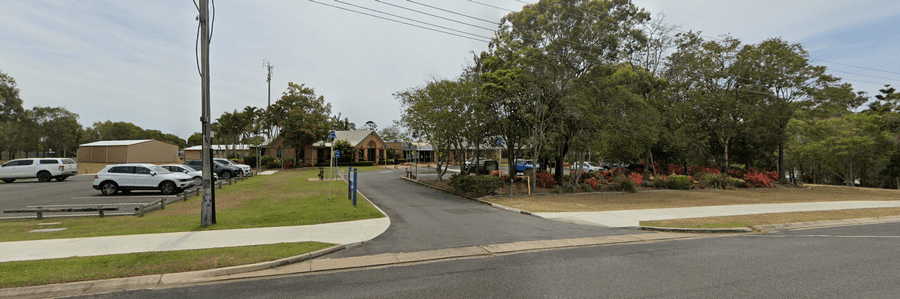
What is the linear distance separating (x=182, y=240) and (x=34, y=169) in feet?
82.4

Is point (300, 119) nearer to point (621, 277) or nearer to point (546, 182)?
point (546, 182)

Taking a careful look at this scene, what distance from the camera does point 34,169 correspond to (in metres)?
22.9

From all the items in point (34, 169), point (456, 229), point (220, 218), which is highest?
point (34, 169)

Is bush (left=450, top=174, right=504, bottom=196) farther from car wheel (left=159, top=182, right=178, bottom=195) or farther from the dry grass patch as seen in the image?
car wheel (left=159, top=182, right=178, bottom=195)

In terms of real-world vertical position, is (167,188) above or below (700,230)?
above

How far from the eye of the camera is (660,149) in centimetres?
2847

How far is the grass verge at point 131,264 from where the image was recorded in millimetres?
5570

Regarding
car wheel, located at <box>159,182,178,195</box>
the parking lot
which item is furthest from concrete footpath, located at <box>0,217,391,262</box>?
car wheel, located at <box>159,182,178,195</box>

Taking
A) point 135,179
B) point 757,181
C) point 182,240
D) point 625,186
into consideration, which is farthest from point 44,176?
point 757,181

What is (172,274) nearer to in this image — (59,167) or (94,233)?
(94,233)

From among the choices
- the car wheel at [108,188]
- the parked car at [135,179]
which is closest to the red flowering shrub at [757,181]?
the parked car at [135,179]

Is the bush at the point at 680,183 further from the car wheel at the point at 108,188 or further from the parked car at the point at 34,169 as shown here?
the parked car at the point at 34,169

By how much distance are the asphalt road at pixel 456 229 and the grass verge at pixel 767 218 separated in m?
2.27

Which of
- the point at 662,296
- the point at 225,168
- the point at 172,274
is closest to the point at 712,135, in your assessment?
the point at 662,296
